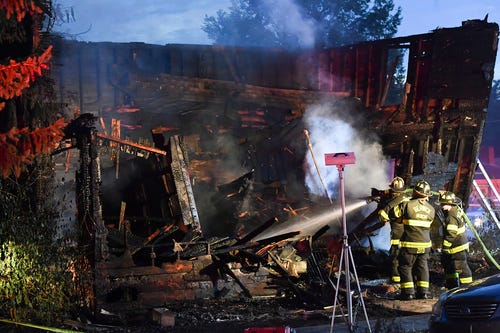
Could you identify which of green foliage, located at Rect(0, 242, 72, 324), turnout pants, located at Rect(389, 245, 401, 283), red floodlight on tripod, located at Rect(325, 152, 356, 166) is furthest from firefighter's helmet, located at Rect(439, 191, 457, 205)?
green foliage, located at Rect(0, 242, 72, 324)

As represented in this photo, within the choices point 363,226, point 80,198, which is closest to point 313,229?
point 363,226

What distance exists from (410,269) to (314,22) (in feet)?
96.7

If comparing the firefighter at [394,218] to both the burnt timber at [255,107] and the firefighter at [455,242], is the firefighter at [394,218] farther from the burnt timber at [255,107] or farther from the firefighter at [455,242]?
the burnt timber at [255,107]

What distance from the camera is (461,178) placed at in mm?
14672

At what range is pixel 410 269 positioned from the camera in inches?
382

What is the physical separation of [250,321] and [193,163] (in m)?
6.81

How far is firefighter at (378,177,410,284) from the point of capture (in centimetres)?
990

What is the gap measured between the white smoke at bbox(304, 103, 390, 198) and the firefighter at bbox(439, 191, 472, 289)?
16.4 ft

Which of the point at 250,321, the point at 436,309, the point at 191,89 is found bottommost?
the point at 250,321

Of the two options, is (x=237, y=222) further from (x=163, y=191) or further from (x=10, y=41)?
(x=10, y=41)

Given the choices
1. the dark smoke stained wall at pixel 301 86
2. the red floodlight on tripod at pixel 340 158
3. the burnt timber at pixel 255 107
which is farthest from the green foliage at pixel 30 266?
the dark smoke stained wall at pixel 301 86

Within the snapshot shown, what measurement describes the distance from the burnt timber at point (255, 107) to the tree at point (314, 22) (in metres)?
20.2

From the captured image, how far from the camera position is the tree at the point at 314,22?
36.6m

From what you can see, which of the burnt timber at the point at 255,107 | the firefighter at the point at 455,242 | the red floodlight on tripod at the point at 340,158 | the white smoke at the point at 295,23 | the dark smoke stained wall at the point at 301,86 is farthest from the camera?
the white smoke at the point at 295,23
